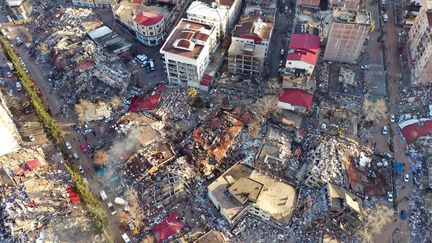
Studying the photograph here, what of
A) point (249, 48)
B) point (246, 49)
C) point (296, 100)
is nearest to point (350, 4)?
point (249, 48)

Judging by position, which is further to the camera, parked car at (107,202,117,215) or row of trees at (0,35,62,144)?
row of trees at (0,35,62,144)

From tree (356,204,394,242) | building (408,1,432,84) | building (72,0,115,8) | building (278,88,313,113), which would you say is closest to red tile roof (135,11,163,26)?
building (72,0,115,8)

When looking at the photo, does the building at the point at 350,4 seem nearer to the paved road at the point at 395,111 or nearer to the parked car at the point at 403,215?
the paved road at the point at 395,111

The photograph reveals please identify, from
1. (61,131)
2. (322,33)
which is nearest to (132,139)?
(61,131)

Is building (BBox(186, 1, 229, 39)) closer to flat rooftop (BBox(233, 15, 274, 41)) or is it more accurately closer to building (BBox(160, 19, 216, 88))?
building (BBox(160, 19, 216, 88))

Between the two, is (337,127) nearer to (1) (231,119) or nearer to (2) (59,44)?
(1) (231,119)

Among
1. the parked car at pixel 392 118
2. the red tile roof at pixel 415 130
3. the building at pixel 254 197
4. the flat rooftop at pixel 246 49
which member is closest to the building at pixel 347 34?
the flat rooftop at pixel 246 49

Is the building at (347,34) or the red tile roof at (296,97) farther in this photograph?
the building at (347,34)
